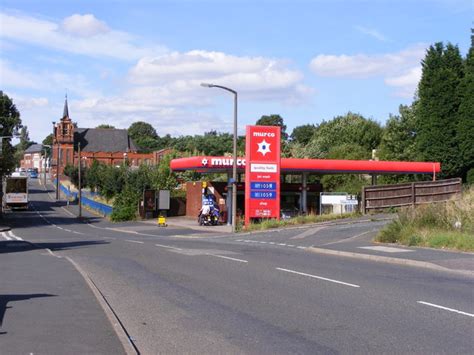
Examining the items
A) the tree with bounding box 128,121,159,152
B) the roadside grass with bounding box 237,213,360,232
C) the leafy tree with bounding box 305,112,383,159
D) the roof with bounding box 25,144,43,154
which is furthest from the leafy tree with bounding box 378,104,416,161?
the roof with bounding box 25,144,43,154

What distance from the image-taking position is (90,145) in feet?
485

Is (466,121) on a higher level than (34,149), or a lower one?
lower

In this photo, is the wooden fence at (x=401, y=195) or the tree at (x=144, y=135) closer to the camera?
the wooden fence at (x=401, y=195)

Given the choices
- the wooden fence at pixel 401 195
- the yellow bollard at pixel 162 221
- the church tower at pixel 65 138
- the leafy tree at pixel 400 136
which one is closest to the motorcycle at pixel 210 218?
the yellow bollard at pixel 162 221

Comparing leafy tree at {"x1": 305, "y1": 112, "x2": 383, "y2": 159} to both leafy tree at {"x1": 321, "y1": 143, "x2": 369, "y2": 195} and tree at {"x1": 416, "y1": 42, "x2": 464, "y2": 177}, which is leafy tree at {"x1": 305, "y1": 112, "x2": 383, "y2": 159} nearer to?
leafy tree at {"x1": 321, "y1": 143, "x2": 369, "y2": 195}

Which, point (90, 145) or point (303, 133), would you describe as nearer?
point (303, 133)

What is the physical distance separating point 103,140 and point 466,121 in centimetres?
10595

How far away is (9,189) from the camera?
74938mm

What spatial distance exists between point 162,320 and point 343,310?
2893 mm

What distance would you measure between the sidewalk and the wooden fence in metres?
27.2

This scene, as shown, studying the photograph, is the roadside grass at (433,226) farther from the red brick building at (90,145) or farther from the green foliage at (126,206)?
the red brick building at (90,145)

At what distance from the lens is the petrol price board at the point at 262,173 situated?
130 ft

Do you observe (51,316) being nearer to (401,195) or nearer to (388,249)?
(388,249)

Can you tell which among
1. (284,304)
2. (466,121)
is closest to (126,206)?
(466,121)
